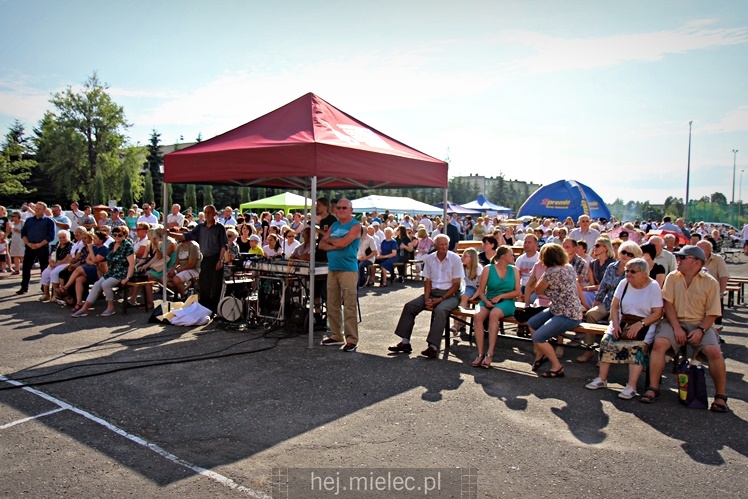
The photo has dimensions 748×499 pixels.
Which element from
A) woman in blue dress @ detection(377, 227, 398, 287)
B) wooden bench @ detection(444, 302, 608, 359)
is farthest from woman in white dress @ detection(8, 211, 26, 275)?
wooden bench @ detection(444, 302, 608, 359)

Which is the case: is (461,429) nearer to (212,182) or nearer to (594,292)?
(594,292)

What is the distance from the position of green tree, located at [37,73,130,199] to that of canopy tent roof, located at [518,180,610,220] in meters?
51.7

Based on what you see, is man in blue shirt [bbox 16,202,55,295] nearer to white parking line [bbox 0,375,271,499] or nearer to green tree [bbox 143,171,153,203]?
white parking line [bbox 0,375,271,499]

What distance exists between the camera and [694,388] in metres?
5.17

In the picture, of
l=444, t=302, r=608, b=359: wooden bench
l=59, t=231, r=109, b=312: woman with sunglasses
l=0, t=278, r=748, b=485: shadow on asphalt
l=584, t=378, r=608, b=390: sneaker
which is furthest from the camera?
l=59, t=231, r=109, b=312: woman with sunglasses

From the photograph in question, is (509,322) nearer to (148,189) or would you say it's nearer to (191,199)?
(191,199)

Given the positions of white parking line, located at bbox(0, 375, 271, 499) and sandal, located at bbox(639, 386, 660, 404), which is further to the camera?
sandal, located at bbox(639, 386, 660, 404)

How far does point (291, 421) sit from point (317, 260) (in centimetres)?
415

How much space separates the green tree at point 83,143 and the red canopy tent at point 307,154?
55415 mm

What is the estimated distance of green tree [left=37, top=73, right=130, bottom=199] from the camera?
56.8 meters

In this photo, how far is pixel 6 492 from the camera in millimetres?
3406

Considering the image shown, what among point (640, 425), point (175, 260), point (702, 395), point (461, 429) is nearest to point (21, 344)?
point (175, 260)

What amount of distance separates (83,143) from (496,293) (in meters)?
60.2

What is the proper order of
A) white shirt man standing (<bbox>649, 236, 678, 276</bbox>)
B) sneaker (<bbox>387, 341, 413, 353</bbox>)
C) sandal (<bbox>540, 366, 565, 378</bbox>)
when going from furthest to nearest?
white shirt man standing (<bbox>649, 236, 678, 276</bbox>)
sneaker (<bbox>387, 341, 413, 353</bbox>)
sandal (<bbox>540, 366, 565, 378</bbox>)
